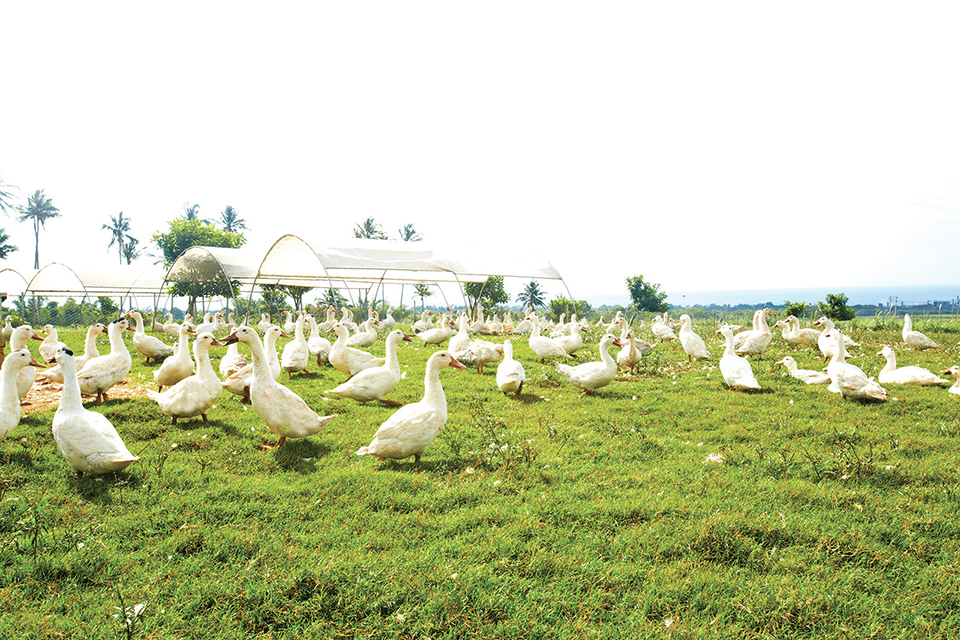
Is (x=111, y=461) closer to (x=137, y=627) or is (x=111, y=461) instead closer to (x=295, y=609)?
(x=137, y=627)

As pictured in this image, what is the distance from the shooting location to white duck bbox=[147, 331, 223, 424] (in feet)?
25.7

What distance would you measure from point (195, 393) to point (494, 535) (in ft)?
18.5

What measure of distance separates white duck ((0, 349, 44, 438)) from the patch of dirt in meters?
2.66

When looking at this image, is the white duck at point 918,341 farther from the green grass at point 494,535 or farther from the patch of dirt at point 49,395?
the patch of dirt at point 49,395

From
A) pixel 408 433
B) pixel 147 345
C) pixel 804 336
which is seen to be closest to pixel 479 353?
pixel 408 433

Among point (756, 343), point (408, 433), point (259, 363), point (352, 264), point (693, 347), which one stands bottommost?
point (408, 433)

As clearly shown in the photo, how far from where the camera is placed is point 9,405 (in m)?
6.61

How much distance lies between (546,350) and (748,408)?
20.1 ft

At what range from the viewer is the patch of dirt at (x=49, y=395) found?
9425 mm

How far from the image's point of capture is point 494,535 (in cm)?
476

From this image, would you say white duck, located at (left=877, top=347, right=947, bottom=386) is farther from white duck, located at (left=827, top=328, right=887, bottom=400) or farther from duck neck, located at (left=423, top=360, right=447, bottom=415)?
duck neck, located at (left=423, top=360, right=447, bottom=415)

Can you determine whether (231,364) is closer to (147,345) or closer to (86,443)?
(147,345)

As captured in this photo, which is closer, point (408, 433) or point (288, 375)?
point (408, 433)

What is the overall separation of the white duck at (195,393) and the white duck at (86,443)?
193 cm
